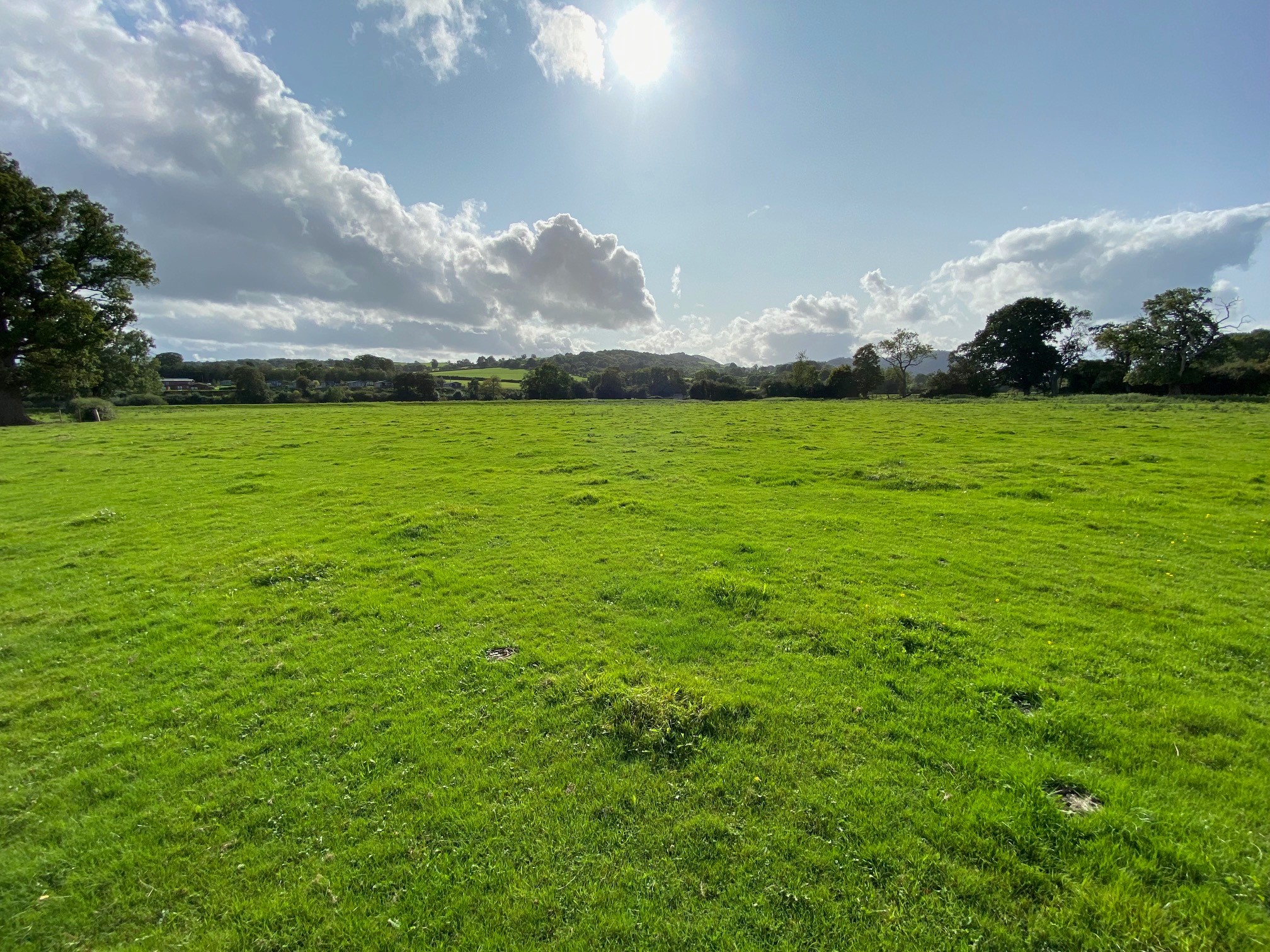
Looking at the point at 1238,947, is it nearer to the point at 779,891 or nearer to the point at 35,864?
the point at 779,891

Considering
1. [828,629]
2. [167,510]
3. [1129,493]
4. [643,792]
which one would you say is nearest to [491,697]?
[643,792]

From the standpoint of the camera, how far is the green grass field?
13.6ft

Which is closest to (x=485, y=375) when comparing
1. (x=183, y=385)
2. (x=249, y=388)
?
(x=249, y=388)

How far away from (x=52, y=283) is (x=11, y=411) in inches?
439

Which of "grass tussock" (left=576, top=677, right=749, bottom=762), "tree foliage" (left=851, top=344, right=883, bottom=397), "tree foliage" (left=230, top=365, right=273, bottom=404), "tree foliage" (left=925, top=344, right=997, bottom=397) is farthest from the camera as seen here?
"tree foliage" (left=851, top=344, right=883, bottom=397)

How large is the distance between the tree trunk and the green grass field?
38.3 m

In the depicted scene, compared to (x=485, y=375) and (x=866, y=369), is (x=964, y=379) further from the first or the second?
(x=485, y=375)

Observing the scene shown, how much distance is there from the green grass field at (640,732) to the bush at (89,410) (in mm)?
44374

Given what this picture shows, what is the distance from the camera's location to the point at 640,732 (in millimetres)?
6117

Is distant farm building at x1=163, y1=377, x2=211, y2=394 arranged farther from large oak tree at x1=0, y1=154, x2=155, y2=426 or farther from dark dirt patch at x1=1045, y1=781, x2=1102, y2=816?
dark dirt patch at x1=1045, y1=781, x2=1102, y2=816

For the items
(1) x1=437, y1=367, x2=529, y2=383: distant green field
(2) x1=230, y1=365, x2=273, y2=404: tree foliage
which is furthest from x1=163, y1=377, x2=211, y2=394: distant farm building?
(1) x1=437, y1=367, x2=529, y2=383: distant green field

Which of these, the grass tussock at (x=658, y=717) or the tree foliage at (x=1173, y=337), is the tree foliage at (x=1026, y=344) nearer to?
the tree foliage at (x=1173, y=337)

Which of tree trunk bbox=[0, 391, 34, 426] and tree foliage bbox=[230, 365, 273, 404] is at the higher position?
tree foliage bbox=[230, 365, 273, 404]

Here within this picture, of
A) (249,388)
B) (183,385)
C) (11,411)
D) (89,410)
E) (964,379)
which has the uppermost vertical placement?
(964,379)
